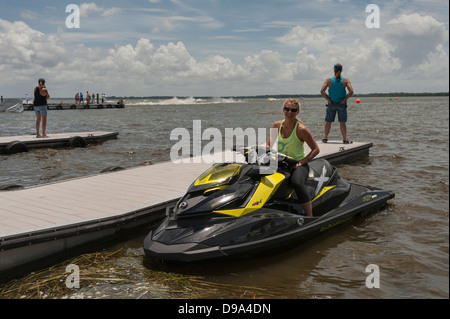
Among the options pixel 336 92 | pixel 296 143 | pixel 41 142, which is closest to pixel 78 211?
pixel 296 143

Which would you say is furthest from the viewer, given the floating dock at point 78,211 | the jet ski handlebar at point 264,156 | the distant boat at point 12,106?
the distant boat at point 12,106

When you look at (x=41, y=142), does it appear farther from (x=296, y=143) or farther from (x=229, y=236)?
(x=229, y=236)

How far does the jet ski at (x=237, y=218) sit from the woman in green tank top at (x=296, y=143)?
104 millimetres

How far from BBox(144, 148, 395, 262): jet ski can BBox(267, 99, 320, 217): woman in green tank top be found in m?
0.10

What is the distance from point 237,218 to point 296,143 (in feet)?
4.41

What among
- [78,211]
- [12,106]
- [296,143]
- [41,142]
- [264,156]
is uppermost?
[12,106]

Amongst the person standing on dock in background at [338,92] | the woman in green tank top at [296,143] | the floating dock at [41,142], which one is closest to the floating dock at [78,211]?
the woman in green tank top at [296,143]

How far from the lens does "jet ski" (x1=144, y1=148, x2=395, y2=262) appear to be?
420 cm

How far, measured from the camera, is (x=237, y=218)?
4.40 m

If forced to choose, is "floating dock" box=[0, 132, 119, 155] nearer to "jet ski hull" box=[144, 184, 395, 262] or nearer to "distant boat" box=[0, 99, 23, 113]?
"jet ski hull" box=[144, 184, 395, 262]

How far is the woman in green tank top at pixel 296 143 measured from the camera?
4.85 meters

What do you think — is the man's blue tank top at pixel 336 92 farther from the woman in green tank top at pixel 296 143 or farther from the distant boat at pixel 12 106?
the distant boat at pixel 12 106
